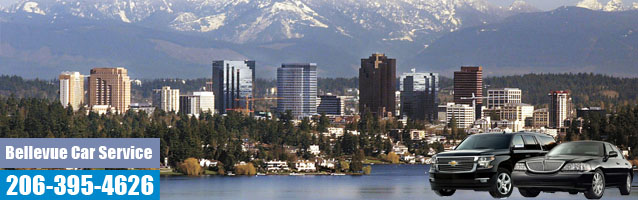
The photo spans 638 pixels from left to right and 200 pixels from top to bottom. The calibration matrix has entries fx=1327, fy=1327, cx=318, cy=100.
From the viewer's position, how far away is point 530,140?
898 inches

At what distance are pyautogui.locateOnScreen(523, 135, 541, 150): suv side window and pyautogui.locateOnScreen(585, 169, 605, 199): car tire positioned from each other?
4.38 ft

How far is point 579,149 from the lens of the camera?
878 inches

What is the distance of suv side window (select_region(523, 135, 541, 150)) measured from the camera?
2275cm

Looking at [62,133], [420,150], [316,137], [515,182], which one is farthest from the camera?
[316,137]

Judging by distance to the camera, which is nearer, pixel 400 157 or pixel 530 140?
pixel 530 140

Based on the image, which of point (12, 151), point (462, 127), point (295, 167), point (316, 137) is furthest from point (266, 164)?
point (12, 151)

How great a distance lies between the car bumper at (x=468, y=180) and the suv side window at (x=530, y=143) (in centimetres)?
88

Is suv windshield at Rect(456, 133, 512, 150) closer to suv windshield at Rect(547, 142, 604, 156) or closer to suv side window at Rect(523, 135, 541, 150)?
suv side window at Rect(523, 135, 541, 150)

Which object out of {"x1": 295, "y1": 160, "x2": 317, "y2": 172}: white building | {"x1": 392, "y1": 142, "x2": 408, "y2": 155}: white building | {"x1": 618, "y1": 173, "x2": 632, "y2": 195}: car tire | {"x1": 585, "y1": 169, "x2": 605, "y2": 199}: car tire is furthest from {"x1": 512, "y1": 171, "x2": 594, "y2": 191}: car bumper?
{"x1": 392, "y1": 142, "x2": 408, "y2": 155}: white building

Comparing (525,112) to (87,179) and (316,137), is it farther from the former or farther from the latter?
(87,179)

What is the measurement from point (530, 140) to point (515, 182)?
3.32 feet

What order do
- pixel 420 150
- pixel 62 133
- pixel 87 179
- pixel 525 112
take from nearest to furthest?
pixel 87 179 → pixel 62 133 → pixel 420 150 → pixel 525 112

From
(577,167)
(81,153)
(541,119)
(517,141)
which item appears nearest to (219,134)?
(541,119)

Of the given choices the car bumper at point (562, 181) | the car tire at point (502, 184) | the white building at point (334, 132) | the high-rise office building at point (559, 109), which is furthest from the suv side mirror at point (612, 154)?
the high-rise office building at point (559, 109)
